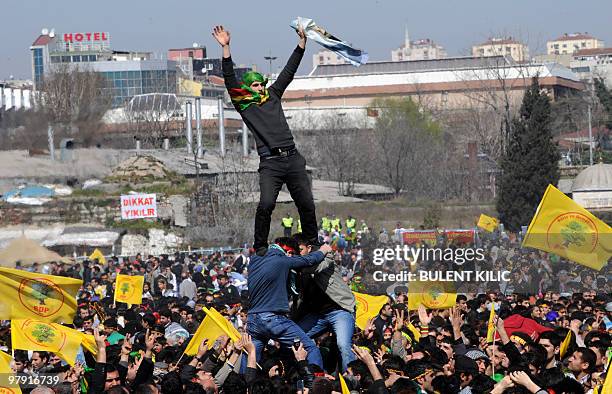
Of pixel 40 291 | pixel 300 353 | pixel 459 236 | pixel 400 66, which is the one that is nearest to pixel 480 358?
pixel 300 353

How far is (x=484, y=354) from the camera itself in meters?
12.6

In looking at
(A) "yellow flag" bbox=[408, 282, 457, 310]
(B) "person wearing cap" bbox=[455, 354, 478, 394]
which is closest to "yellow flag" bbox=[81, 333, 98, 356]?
(B) "person wearing cap" bbox=[455, 354, 478, 394]

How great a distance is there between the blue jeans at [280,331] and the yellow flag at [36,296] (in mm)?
3785

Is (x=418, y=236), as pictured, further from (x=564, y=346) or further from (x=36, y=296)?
(x=564, y=346)

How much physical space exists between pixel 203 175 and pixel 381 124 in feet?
128

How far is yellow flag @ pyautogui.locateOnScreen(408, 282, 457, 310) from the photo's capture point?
16203 mm

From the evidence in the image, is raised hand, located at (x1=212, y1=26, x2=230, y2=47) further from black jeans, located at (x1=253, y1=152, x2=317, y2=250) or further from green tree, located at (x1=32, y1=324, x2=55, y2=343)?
green tree, located at (x1=32, y1=324, x2=55, y2=343)

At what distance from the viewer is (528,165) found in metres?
53.9

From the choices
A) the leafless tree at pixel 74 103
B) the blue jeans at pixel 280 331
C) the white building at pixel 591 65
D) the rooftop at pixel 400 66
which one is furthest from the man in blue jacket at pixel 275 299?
the white building at pixel 591 65

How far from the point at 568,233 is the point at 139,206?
1394 inches

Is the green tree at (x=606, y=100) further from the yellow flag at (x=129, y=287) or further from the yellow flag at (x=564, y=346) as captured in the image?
the yellow flag at (x=564, y=346)

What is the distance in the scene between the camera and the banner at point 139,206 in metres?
50.9

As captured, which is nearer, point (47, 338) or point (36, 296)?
point (47, 338)

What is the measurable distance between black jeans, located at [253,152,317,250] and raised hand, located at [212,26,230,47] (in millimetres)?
1165
